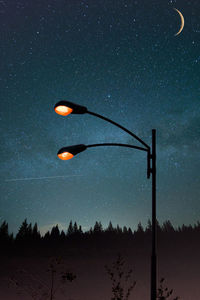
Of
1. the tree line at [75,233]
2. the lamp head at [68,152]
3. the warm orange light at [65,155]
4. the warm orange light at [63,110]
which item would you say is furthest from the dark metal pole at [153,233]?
the tree line at [75,233]

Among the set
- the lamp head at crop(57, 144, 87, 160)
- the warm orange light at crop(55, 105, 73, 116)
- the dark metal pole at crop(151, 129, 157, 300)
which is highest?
the warm orange light at crop(55, 105, 73, 116)

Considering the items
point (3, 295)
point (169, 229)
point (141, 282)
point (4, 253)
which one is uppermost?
point (169, 229)

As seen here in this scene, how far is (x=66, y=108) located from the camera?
5.47 metres

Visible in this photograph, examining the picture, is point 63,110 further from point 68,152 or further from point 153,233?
point 153,233

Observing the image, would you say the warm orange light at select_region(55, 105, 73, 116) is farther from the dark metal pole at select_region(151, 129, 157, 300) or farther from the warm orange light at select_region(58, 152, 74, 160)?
the dark metal pole at select_region(151, 129, 157, 300)

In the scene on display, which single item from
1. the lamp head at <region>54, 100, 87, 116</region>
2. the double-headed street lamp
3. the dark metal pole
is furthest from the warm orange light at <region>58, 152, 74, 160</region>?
the dark metal pole

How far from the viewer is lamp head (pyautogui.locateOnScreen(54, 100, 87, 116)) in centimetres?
538

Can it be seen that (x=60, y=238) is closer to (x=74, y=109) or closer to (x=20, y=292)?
(x=20, y=292)

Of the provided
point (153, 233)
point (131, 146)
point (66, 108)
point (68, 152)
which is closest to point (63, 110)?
point (66, 108)

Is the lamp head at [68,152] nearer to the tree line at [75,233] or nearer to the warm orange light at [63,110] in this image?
the warm orange light at [63,110]

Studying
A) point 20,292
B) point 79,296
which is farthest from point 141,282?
point 20,292

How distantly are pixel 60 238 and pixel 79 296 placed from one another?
57.2m

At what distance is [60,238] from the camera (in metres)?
102

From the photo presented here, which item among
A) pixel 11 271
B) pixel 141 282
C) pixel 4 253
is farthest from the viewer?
pixel 4 253
